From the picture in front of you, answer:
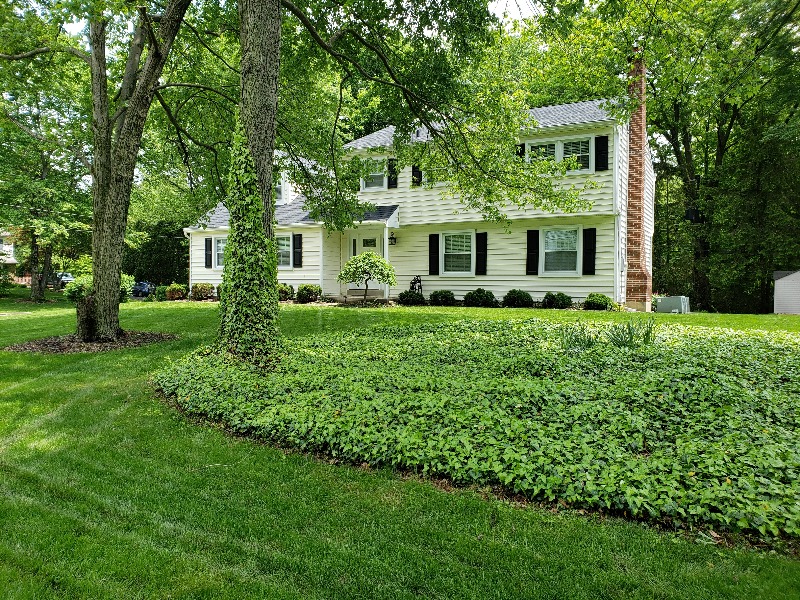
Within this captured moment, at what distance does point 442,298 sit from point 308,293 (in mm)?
5057

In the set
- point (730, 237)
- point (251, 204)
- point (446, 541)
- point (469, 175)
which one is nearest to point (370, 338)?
point (251, 204)

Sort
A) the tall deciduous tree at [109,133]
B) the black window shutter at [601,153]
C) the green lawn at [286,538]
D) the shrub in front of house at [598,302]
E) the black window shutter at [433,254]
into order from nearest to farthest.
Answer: the green lawn at [286,538] < the tall deciduous tree at [109,133] < the shrub in front of house at [598,302] < the black window shutter at [601,153] < the black window shutter at [433,254]

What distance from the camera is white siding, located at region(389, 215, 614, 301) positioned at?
14484 mm

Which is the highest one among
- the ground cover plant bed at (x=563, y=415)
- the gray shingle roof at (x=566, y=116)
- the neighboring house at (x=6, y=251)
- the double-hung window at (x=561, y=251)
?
the gray shingle roof at (x=566, y=116)

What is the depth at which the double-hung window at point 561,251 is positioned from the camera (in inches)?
592

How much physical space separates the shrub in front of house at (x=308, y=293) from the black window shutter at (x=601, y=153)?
10365mm

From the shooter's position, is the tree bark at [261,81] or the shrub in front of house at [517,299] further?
the shrub in front of house at [517,299]

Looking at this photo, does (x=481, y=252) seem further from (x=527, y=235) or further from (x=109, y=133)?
(x=109, y=133)

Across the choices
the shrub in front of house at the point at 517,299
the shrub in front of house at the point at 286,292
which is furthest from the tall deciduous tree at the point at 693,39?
the shrub in front of house at the point at 286,292

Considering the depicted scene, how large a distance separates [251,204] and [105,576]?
4.86 meters

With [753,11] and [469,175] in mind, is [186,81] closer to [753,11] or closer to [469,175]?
[469,175]

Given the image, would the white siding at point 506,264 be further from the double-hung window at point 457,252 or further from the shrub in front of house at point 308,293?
the shrub in front of house at point 308,293

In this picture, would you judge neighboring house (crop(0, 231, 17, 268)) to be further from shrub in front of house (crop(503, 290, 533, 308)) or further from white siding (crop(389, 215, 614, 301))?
shrub in front of house (crop(503, 290, 533, 308))

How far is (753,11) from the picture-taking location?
261 inches
